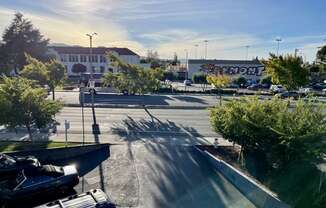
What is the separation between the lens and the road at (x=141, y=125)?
1830cm

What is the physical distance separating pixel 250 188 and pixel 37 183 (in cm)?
755

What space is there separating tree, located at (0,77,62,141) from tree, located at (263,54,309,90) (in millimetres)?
18221

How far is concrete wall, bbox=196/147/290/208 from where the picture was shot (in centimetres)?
922

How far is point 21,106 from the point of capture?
14820 mm

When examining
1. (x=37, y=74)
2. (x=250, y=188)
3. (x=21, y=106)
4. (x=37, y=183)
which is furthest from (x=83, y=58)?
(x=250, y=188)

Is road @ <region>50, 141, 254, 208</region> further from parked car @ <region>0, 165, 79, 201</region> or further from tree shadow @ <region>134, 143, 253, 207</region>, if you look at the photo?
parked car @ <region>0, 165, 79, 201</region>

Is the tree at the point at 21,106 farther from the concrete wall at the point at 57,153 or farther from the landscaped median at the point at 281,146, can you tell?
→ the landscaped median at the point at 281,146

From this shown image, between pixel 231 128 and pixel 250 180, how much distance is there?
9.31 ft

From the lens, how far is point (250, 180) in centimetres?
1056

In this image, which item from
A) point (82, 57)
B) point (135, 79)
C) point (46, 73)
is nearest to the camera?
point (135, 79)

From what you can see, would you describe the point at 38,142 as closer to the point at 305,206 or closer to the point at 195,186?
the point at 195,186

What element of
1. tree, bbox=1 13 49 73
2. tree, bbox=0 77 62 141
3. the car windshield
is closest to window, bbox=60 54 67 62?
A: tree, bbox=1 13 49 73

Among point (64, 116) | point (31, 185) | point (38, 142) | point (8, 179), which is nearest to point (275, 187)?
point (31, 185)

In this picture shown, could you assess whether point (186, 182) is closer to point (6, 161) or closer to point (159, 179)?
point (159, 179)
